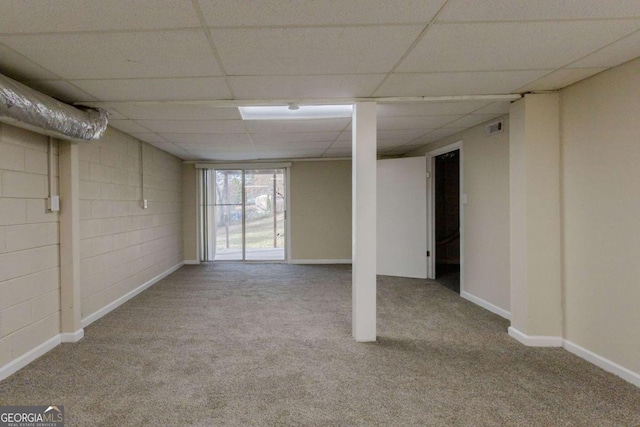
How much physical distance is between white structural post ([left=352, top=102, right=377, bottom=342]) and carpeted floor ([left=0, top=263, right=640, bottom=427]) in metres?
0.25

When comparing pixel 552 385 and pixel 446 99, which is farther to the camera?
pixel 446 99

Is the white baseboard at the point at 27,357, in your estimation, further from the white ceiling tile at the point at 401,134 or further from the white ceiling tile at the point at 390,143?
the white ceiling tile at the point at 390,143

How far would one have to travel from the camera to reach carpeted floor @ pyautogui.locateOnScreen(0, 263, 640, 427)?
177 centimetres

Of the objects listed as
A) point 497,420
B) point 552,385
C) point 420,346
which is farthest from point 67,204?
point 552,385

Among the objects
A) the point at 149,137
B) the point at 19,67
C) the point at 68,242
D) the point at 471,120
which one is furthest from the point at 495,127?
the point at 68,242

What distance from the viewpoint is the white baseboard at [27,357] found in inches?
85.0

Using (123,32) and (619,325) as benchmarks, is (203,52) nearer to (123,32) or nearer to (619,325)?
(123,32)

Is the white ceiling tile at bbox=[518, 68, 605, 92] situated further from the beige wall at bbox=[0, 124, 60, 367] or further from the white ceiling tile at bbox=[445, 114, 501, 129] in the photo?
the beige wall at bbox=[0, 124, 60, 367]

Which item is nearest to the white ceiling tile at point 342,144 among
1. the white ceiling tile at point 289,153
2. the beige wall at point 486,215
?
the white ceiling tile at point 289,153

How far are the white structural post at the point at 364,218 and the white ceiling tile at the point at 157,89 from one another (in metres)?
1.14

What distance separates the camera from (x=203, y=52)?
184 cm

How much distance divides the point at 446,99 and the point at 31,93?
3041 millimetres

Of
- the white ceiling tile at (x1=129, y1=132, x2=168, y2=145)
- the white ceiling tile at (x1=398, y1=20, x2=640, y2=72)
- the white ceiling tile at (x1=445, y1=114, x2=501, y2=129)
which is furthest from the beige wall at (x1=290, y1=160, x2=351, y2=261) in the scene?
the white ceiling tile at (x1=398, y1=20, x2=640, y2=72)

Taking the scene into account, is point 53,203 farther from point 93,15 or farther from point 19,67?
point 93,15
